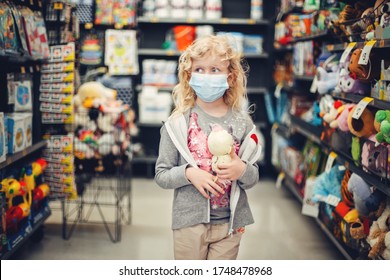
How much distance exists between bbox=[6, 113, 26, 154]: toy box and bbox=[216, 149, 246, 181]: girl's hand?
156 cm

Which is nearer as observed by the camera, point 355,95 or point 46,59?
point 355,95

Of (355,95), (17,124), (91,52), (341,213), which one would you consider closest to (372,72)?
(355,95)

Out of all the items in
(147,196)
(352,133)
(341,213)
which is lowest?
(147,196)

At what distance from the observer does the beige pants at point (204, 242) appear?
2238 mm

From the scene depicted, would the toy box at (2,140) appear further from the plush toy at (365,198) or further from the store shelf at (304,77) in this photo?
the store shelf at (304,77)

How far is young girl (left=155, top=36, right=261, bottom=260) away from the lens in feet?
7.15

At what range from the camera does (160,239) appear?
4246 millimetres

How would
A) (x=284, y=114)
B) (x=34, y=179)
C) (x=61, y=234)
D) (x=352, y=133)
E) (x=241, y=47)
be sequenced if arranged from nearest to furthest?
(x=352, y=133) → (x=34, y=179) → (x=61, y=234) → (x=284, y=114) → (x=241, y=47)

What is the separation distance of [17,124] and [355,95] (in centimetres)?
190

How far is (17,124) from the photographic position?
3.29 metres

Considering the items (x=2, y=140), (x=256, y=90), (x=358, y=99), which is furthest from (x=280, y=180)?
(x=2, y=140)

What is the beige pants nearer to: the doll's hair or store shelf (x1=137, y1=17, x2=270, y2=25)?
the doll's hair

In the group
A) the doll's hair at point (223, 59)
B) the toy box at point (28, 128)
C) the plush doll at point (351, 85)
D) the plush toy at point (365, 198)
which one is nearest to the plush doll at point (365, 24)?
the plush doll at point (351, 85)

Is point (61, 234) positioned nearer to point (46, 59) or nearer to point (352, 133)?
point (46, 59)
